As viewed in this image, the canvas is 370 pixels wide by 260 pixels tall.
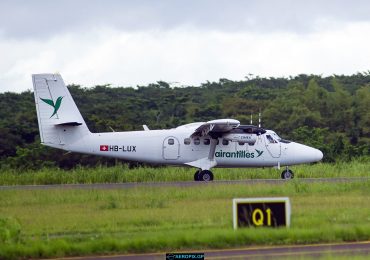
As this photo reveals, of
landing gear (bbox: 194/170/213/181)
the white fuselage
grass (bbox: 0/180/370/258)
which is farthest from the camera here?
landing gear (bbox: 194/170/213/181)

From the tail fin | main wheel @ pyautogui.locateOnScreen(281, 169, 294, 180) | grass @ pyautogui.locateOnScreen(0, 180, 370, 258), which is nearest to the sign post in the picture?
grass @ pyautogui.locateOnScreen(0, 180, 370, 258)

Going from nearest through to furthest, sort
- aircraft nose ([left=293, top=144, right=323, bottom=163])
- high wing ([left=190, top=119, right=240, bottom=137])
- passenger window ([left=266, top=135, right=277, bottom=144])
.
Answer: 1. high wing ([left=190, top=119, right=240, bottom=137])
2. passenger window ([left=266, top=135, right=277, bottom=144])
3. aircraft nose ([left=293, top=144, right=323, bottom=163])

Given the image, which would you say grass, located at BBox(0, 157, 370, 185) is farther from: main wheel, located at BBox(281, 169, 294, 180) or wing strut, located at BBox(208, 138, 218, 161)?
wing strut, located at BBox(208, 138, 218, 161)

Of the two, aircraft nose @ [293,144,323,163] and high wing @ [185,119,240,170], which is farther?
aircraft nose @ [293,144,323,163]

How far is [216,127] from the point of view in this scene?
125 ft

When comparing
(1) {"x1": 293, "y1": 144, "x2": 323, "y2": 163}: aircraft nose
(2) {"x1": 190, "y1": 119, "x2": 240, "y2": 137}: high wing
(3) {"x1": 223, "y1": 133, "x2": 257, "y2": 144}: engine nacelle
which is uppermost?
(2) {"x1": 190, "y1": 119, "x2": 240, "y2": 137}: high wing

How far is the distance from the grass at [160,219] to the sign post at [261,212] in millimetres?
194

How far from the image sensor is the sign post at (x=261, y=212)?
1722 centimetres

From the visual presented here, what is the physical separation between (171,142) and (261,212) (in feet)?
70.4

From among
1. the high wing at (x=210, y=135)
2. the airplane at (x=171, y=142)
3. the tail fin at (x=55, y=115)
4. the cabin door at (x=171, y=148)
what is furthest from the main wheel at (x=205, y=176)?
the tail fin at (x=55, y=115)

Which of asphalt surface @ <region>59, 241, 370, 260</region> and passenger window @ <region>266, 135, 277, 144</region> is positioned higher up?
passenger window @ <region>266, 135, 277, 144</region>

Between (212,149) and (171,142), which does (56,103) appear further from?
(212,149)

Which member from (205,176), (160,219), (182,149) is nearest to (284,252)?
(160,219)

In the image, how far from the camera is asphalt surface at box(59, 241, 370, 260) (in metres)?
16.0
